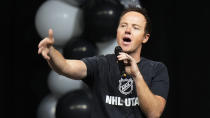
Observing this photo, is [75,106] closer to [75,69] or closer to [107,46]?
[107,46]

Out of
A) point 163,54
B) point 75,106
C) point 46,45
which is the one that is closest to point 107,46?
point 75,106

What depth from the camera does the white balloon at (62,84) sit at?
2686 mm

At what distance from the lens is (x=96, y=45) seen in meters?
2.71

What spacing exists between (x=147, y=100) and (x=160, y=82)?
18 cm

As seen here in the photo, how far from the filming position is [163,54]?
3289mm

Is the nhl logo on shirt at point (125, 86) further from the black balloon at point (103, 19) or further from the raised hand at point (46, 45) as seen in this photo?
the black balloon at point (103, 19)

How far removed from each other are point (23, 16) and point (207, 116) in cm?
197

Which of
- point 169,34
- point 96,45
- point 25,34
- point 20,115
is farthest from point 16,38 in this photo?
point 169,34

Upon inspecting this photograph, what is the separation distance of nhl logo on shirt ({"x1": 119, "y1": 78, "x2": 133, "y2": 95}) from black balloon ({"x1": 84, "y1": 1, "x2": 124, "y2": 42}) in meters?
1.10

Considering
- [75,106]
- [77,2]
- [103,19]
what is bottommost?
[75,106]

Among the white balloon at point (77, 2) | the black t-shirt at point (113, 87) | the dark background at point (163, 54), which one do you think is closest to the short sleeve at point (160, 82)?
the black t-shirt at point (113, 87)

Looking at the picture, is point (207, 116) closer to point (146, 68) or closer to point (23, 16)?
point (146, 68)

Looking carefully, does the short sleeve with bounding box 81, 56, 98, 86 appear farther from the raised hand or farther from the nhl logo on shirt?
the raised hand

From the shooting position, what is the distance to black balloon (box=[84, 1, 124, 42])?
2.51 m
